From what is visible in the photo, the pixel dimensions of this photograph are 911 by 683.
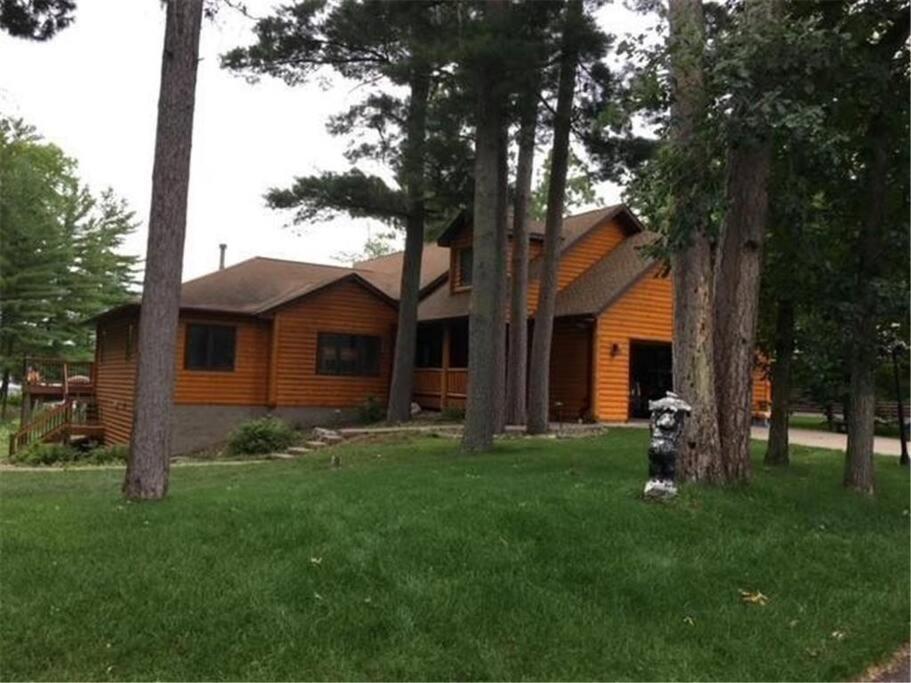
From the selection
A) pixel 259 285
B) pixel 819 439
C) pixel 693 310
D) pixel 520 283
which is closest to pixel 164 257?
pixel 693 310

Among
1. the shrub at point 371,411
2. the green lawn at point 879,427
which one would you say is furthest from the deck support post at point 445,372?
the green lawn at point 879,427

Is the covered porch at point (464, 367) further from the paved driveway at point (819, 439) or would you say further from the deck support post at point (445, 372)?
the paved driveway at point (819, 439)

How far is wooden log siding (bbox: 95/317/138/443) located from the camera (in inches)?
819

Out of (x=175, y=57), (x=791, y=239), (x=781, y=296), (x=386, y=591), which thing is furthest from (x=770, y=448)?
(x=175, y=57)

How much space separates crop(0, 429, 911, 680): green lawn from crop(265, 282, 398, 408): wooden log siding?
13014 millimetres

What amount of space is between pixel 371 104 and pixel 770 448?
36.4ft

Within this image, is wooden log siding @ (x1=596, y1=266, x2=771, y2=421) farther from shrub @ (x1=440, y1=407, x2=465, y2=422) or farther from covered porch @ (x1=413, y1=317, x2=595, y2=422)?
shrub @ (x1=440, y1=407, x2=465, y2=422)

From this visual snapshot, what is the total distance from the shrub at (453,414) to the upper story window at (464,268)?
13.3 feet

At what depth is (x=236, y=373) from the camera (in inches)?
803

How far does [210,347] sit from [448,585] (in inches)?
632

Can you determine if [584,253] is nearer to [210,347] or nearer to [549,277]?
[549,277]

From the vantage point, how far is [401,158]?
16.8 m

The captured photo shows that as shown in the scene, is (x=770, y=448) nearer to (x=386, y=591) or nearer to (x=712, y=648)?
(x=712, y=648)

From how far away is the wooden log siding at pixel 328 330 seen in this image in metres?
21.0
